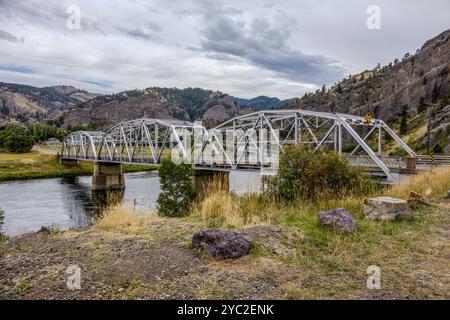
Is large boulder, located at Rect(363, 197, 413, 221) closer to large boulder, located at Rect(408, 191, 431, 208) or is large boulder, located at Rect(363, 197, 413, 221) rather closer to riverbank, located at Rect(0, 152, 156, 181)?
large boulder, located at Rect(408, 191, 431, 208)

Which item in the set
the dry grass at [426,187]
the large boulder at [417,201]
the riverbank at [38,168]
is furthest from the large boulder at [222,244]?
the riverbank at [38,168]

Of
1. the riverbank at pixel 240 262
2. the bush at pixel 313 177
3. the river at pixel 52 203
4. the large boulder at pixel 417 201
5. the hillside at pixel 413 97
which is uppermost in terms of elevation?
the hillside at pixel 413 97

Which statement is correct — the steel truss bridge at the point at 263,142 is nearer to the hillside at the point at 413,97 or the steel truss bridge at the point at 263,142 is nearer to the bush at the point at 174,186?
the bush at the point at 174,186

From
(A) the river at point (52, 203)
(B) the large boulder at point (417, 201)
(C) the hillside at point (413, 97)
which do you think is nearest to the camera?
(B) the large boulder at point (417, 201)

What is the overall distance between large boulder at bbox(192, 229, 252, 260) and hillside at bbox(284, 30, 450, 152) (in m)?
61.7

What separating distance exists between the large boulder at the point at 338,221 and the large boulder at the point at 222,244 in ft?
7.76

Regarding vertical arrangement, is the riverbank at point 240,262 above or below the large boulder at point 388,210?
below

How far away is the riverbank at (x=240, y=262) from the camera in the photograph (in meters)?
5.58

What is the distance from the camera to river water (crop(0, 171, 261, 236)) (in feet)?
117

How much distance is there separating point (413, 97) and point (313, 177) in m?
99.9

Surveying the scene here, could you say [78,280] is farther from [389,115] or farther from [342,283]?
[389,115]

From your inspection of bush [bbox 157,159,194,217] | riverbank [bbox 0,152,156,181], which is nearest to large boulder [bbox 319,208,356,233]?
bush [bbox 157,159,194,217]

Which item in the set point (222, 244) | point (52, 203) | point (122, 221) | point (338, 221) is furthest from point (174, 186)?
point (222, 244)
